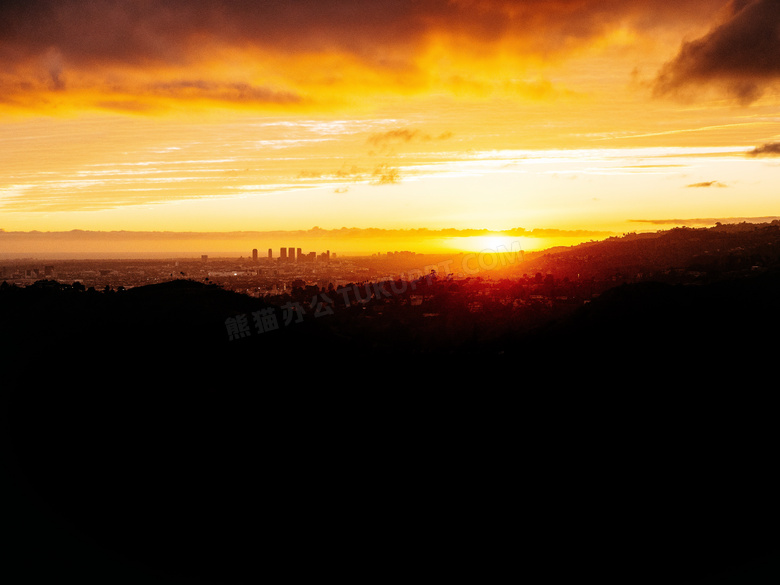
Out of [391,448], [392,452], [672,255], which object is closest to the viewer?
[392,452]

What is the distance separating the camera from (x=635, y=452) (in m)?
19.1

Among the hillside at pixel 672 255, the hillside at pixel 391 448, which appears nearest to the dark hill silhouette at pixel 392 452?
Answer: the hillside at pixel 391 448

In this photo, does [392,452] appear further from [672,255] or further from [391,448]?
[672,255]

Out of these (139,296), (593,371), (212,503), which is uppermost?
(139,296)

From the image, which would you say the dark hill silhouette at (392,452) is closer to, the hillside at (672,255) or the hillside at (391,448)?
the hillside at (391,448)

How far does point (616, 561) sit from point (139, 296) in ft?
91.2

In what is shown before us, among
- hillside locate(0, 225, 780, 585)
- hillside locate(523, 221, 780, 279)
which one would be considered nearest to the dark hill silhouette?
hillside locate(0, 225, 780, 585)

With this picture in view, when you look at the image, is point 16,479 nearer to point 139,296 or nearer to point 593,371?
point 139,296

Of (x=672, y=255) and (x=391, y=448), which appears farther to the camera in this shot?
(x=672, y=255)

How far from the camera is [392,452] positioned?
2077 cm

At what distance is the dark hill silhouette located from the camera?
16.3 metres

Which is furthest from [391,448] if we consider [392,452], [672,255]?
[672,255]

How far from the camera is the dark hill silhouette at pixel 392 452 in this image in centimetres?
1633

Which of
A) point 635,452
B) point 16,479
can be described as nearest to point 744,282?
point 635,452
